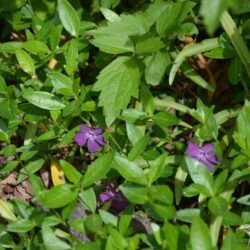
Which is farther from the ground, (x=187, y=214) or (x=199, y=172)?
(x=199, y=172)

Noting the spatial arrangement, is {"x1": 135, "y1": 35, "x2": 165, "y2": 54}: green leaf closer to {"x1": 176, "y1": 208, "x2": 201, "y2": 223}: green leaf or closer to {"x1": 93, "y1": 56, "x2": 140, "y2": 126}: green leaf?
{"x1": 93, "y1": 56, "x2": 140, "y2": 126}: green leaf

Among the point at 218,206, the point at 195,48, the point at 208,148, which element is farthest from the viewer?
the point at 195,48

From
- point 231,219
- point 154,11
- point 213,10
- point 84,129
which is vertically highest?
point 213,10

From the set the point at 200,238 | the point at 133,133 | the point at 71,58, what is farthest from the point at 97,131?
the point at 200,238

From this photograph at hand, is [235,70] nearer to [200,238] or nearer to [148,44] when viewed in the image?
[148,44]

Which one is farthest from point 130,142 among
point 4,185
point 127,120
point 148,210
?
point 4,185

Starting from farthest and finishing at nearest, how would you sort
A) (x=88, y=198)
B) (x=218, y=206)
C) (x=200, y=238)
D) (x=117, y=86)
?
(x=117, y=86), (x=88, y=198), (x=218, y=206), (x=200, y=238)
